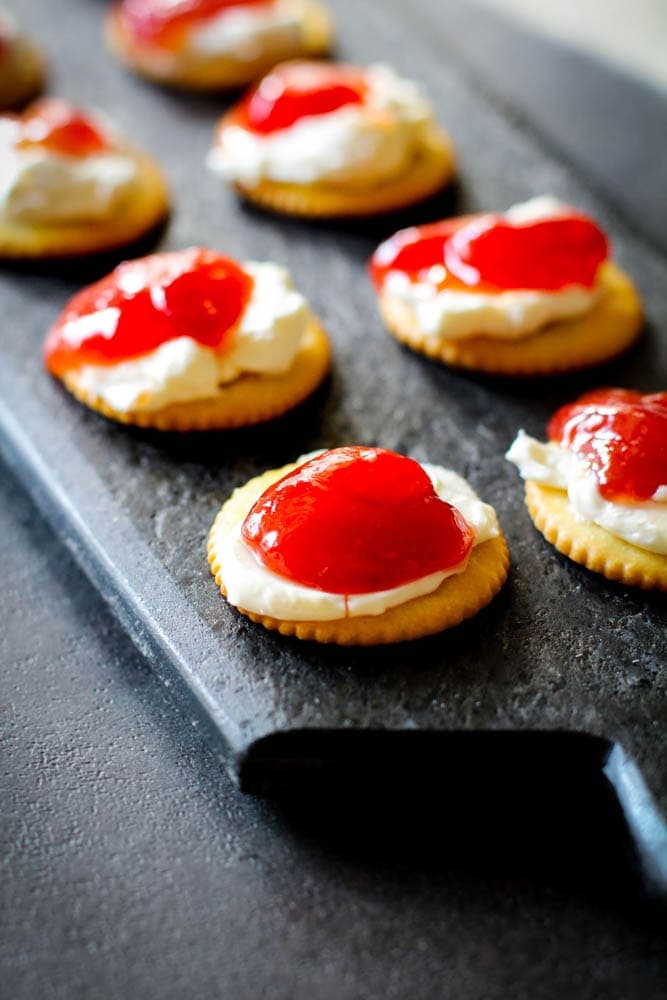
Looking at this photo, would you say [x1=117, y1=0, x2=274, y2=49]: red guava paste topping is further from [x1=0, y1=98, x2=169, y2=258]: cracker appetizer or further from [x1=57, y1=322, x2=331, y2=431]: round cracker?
[x1=57, y1=322, x2=331, y2=431]: round cracker

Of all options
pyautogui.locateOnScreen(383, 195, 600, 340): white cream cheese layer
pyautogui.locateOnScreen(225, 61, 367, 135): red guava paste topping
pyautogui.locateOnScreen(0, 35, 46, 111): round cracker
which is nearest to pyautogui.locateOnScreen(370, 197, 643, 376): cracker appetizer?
pyautogui.locateOnScreen(383, 195, 600, 340): white cream cheese layer

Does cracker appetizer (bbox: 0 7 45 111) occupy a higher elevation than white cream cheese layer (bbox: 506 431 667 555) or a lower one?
higher

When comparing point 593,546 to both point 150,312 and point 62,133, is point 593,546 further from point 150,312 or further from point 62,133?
point 62,133

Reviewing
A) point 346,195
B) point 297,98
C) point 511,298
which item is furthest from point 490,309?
point 297,98

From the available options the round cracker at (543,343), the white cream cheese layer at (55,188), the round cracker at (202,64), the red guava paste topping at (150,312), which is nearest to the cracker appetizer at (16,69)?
the round cracker at (202,64)

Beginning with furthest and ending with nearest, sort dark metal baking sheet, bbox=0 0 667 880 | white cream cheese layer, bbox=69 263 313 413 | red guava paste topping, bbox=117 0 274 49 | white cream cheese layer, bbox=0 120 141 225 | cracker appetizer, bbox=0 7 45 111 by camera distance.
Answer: red guava paste topping, bbox=117 0 274 49 → cracker appetizer, bbox=0 7 45 111 → white cream cheese layer, bbox=0 120 141 225 → white cream cheese layer, bbox=69 263 313 413 → dark metal baking sheet, bbox=0 0 667 880

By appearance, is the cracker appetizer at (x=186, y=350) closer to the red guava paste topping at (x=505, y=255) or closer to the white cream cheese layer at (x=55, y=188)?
the red guava paste topping at (x=505, y=255)
